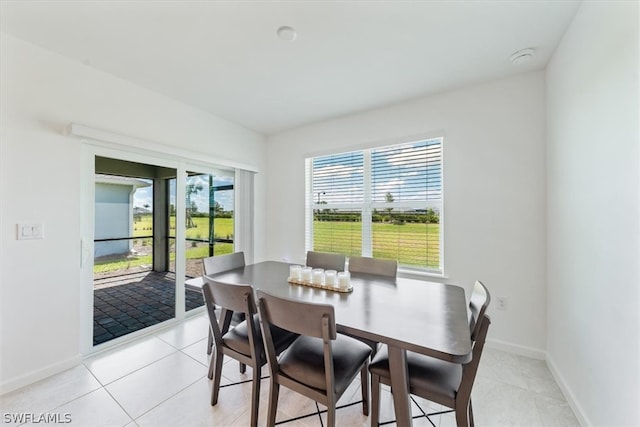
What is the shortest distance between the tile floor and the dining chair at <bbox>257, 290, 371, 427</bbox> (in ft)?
1.51

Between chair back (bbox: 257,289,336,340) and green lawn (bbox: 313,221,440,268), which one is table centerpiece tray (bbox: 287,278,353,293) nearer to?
chair back (bbox: 257,289,336,340)

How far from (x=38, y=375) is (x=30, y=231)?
112cm

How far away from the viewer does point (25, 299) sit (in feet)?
6.41

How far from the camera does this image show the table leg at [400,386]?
1193 millimetres

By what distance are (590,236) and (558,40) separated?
4.93 feet

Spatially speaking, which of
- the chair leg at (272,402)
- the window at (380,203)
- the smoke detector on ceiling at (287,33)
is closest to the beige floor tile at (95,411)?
the chair leg at (272,402)

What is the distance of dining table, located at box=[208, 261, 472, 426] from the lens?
1.11 m

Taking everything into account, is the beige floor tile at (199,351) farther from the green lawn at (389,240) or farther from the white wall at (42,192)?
the green lawn at (389,240)

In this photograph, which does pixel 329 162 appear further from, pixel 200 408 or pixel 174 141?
pixel 200 408

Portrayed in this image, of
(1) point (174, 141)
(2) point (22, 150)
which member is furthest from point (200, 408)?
(1) point (174, 141)

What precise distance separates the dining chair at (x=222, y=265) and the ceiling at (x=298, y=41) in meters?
1.75

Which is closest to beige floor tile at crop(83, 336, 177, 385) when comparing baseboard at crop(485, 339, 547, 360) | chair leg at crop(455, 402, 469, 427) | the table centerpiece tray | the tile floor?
the tile floor

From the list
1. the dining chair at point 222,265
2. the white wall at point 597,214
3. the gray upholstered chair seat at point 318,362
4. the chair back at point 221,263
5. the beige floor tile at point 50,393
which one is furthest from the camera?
the chair back at point 221,263

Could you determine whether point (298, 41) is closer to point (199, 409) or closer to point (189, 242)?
point (189, 242)
